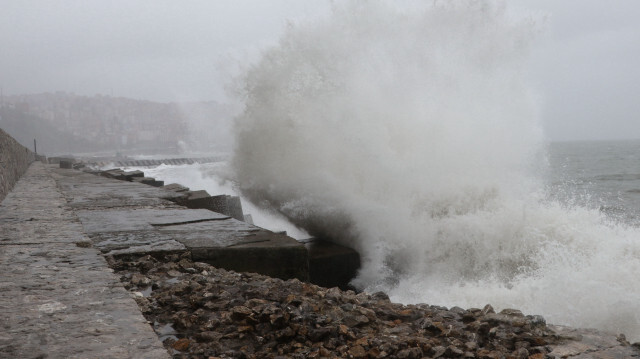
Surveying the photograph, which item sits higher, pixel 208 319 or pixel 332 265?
pixel 208 319

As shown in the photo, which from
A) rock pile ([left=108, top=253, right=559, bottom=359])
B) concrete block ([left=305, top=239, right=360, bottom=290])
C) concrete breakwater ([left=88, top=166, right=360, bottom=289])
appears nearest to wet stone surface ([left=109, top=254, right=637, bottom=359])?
rock pile ([left=108, top=253, right=559, bottom=359])

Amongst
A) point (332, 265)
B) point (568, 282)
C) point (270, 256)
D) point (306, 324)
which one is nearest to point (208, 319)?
point (306, 324)

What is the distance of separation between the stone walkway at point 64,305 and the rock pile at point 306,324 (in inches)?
4.9

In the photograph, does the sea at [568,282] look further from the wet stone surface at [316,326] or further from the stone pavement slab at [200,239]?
the stone pavement slab at [200,239]

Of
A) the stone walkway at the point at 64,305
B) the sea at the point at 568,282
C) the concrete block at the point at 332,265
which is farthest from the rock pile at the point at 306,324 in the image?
the concrete block at the point at 332,265

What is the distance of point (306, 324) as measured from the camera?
1.85 metres

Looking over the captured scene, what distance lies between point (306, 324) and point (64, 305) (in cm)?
87

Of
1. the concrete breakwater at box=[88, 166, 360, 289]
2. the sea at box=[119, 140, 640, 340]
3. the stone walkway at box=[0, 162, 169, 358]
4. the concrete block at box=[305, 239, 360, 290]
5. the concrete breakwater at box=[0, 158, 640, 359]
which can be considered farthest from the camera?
the concrete block at box=[305, 239, 360, 290]

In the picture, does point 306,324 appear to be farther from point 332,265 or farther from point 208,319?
point 332,265

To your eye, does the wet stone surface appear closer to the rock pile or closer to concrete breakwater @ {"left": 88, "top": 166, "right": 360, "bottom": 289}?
the rock pile

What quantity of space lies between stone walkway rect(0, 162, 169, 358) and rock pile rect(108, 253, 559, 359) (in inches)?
4.9

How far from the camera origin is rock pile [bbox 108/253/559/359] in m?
1.72

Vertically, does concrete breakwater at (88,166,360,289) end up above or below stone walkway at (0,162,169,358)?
below

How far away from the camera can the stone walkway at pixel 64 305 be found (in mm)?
1489
